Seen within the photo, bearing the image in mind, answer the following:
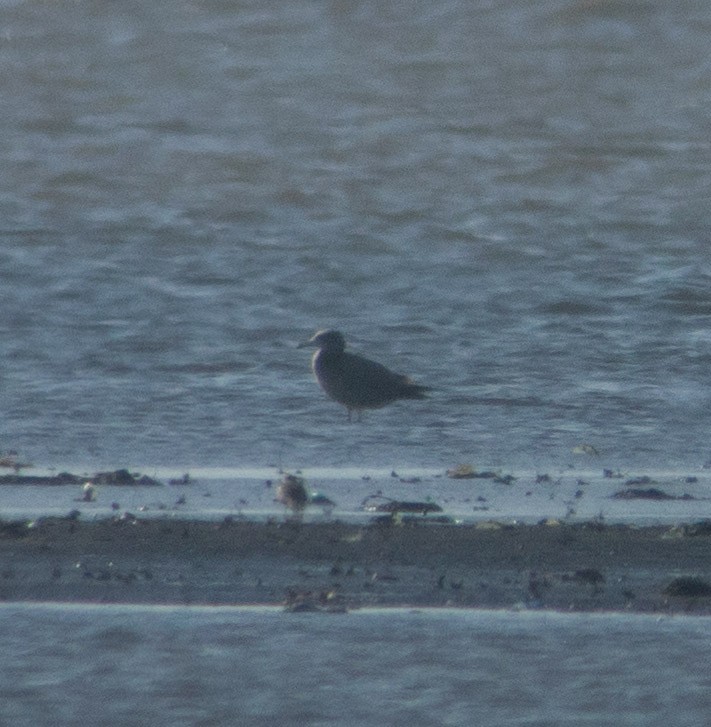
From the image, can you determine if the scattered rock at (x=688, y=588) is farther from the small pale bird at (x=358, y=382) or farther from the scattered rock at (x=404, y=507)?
the small pale bird at (x=358, y=382)

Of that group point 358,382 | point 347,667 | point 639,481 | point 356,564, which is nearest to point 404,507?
point 356,564

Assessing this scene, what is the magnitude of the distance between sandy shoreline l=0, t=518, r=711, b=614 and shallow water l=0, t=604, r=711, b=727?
0.13m

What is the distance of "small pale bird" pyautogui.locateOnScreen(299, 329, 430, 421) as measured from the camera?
9.49m

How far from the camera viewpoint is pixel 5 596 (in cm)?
572

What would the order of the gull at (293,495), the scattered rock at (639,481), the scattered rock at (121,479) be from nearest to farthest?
the gull at (293,495) → the scattered rock at (121,479) → the scattered rock at (639,481)

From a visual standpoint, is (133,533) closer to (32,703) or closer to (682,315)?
(32,703)

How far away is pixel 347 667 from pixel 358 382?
14.4ft

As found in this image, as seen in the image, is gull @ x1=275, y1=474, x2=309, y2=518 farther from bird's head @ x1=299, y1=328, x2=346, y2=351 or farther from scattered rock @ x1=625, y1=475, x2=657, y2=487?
bird's head @ x1=299, y1=328, x2=346, y2=351

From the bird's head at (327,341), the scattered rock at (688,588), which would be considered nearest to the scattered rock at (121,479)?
the scattered rock at (688,588)

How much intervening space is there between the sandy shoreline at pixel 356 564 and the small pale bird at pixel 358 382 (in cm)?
300

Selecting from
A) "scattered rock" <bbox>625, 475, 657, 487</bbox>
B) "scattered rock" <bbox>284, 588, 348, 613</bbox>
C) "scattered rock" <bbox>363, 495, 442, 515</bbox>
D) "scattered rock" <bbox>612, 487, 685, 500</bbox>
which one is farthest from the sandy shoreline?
"scattered rock" <bbox>625, 475, 657, 487</bbox>

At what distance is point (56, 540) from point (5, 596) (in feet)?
1.74

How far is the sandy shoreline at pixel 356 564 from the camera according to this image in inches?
226

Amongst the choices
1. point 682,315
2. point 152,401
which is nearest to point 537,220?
point 682,315
